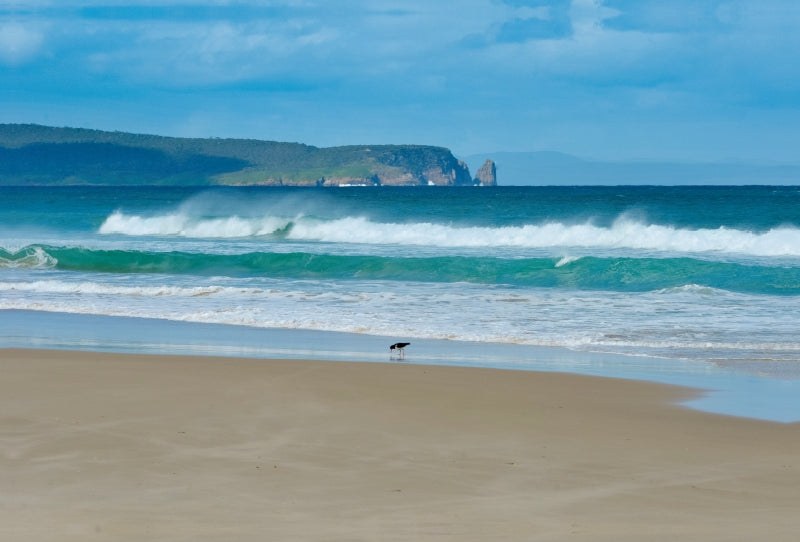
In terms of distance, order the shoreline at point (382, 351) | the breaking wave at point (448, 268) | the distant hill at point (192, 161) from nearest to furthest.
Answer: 1. the shoreline at point (382, 351)
2. the breaking wave at point (448, 268)
3. the distant hill at point (192, 161)

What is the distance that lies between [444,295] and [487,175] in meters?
159

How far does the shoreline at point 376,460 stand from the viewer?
512 cm

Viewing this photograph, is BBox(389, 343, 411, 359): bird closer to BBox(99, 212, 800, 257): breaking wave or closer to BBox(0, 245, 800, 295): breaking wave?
BBox(0, 245, 800, 295): breaking wave

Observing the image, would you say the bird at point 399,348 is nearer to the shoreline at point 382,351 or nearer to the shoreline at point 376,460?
the shoreline at point 382,351

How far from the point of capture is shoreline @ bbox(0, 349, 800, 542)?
512 centimetres

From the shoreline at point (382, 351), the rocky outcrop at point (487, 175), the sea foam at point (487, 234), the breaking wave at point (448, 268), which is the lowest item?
the shoreline at point (382, 351)

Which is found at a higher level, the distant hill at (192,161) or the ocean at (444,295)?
the distant hill at (192,161)

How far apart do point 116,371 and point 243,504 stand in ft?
16.0

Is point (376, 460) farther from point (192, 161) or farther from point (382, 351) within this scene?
point (192, 161)

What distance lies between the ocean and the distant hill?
104870mm

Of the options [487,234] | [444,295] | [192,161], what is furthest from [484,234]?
[192,161]

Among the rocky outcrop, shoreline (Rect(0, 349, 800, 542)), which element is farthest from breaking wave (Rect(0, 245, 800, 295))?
the rocky outcrop

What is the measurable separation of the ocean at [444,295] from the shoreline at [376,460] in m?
2.43

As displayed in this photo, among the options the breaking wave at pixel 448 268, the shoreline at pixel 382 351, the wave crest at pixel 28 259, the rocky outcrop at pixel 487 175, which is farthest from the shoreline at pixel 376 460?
the rocky outcrop at pixel 487 175
